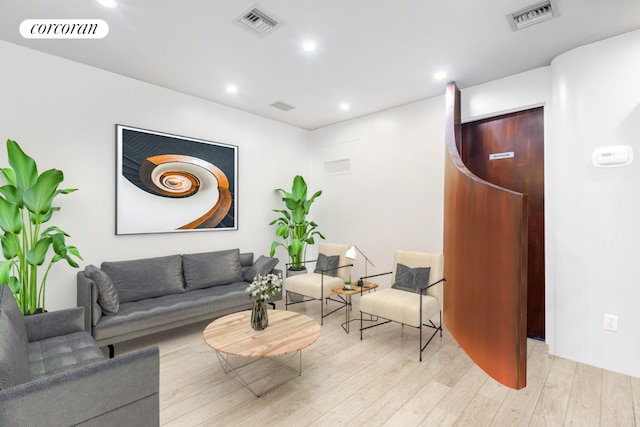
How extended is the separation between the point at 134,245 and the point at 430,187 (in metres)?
3.67

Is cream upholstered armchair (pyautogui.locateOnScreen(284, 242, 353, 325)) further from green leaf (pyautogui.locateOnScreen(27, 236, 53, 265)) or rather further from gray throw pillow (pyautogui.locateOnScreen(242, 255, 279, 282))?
green leaf (pyautogui.locateOnScreen(27, 236, 53, 265))

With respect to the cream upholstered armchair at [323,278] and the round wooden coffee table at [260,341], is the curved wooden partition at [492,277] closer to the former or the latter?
the round wooden coffee table at [260,341]

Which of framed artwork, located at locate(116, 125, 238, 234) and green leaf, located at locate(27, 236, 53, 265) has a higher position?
framed artwork, located at locate(116, 125, 238, 234)

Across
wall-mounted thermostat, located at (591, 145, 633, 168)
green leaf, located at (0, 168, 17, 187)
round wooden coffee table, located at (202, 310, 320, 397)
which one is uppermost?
wall-mounted thermostat, located at (591, 145, 633, 168)

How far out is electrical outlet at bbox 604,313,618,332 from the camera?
2.55 meters

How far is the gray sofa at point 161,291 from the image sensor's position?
2748 millimetres

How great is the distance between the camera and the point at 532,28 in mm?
2457

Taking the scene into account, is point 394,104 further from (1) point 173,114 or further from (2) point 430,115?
(1) point 173,114

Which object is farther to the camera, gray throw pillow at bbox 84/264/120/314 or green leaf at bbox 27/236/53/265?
gray throw pillow at bbox 84/264/120/314

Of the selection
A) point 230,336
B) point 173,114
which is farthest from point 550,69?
point 173,114

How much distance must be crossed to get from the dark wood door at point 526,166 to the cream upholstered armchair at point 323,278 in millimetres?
2059

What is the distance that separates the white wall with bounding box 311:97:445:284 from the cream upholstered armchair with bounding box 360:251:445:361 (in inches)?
19.4

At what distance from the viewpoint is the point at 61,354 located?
2.09 m

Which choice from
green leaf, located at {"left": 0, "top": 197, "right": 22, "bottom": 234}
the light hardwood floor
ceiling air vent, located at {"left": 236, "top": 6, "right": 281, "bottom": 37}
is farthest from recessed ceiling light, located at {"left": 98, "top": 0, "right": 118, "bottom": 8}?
the light hardwood floor
